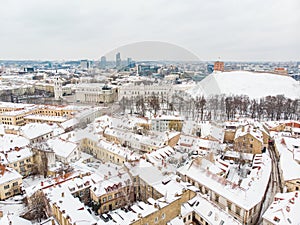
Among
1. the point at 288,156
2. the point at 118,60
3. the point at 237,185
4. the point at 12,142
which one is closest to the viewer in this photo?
the point at 237,185

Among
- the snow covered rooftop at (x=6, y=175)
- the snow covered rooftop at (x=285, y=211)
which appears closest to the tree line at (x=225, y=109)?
the snow covered rooftop at (x=6, y=175)

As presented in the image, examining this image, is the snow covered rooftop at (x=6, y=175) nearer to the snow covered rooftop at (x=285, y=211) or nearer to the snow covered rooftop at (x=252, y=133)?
the snow covered rooftop at (x=285, y=211)

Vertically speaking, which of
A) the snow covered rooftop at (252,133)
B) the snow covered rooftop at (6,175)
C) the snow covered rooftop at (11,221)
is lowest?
the snow covered rooftop at (11,221)

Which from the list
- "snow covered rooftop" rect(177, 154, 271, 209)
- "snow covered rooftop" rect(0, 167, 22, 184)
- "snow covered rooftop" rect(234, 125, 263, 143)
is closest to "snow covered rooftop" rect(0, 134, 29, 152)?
"snow covered rooftop" rect(0, 167, 22, 184)

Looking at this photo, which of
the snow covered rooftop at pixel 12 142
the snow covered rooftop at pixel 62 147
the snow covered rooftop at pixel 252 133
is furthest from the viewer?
the snow covered rooftop at pixel 252 133

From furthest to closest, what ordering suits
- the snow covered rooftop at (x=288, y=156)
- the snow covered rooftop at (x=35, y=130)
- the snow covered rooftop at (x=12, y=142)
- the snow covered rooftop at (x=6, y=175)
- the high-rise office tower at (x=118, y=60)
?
the snow covered rooftop at (x=35, y=130) < the snow covered rooftop at (x=12, y=142) < the snow covered rooftop at (x=288, y=156) < the snow covered rooftop at (x=6, y=175) < the high-rise office tower at (x=118, y=60)

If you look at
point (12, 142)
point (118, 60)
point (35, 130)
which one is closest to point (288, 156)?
point (118, 60)

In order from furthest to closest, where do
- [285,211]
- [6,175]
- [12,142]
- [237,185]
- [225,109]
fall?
[225,109], [12,142], [6,175], [237,185], [285,211]

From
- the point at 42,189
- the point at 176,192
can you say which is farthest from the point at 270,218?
the point at 42,189

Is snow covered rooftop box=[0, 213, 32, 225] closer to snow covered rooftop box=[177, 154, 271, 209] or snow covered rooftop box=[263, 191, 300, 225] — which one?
snow covered rooftop box=[177, 154, 271, 209]

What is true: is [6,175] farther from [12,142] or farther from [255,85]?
[255,85]

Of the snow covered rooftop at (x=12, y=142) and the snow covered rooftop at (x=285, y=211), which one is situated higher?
the snow covered rooftop at (x=12, y=142)

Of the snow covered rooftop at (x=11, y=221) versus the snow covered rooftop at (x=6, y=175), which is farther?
the snow covered rooftop at (x=6, y=175)
